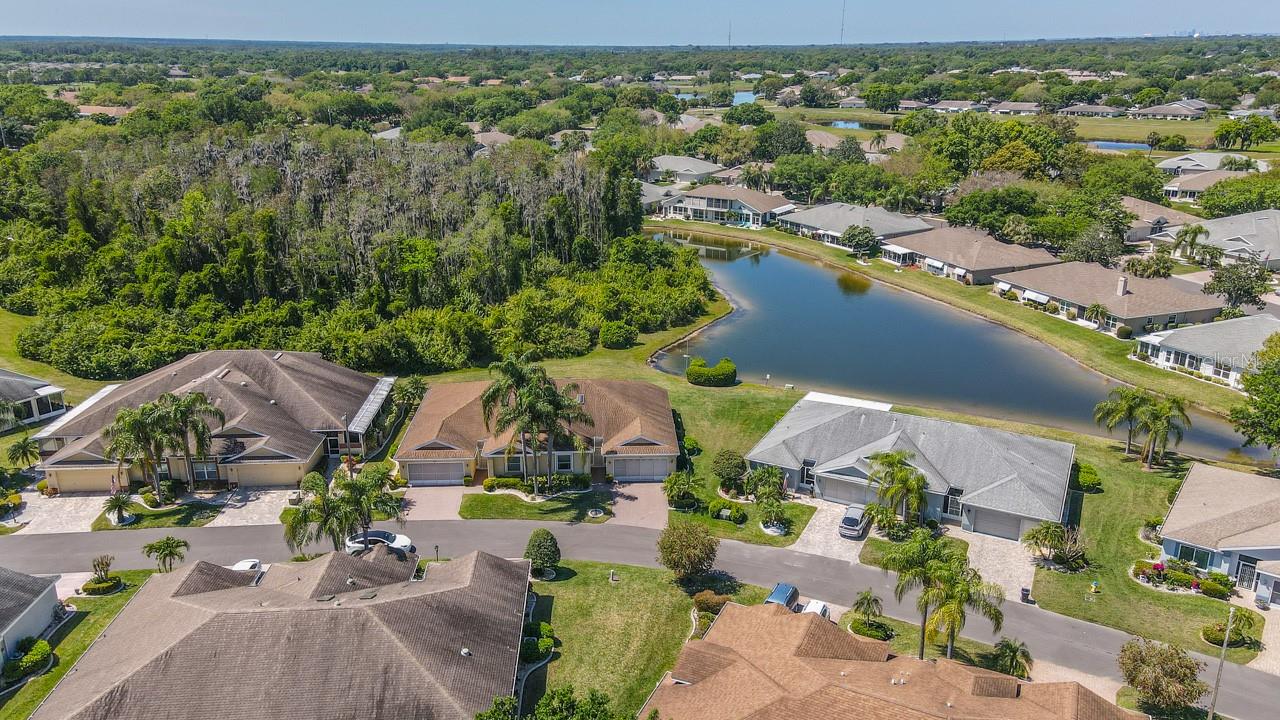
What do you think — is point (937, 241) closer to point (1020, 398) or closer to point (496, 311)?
point (1020, 398)

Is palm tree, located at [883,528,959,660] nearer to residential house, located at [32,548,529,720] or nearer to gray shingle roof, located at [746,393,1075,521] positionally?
gray shingle roof, located at [746,393,1075,521]

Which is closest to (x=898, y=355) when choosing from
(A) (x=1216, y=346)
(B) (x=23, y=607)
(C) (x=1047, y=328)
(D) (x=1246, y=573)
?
(C) (x=1047, y=328)

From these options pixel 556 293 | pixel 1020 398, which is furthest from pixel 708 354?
pixel 1020 398

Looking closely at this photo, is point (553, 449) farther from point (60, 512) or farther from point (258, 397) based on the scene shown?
point (60, 512)

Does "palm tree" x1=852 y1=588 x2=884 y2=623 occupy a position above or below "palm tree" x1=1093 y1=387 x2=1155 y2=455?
below

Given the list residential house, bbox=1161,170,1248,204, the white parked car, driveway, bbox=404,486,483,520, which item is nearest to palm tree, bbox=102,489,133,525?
the white parked car

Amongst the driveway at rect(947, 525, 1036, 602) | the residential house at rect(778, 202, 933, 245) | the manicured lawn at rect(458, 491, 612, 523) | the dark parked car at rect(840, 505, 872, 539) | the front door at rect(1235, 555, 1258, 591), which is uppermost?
the residential house at rect(778, 202, 933, 245)
